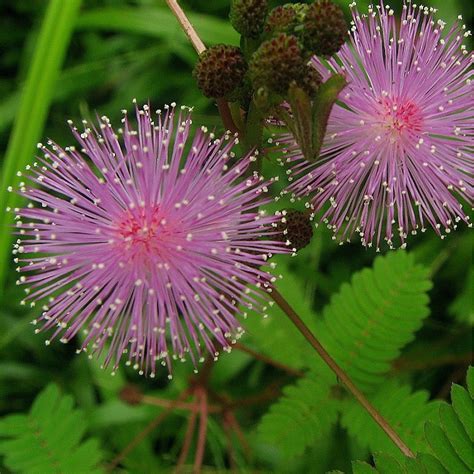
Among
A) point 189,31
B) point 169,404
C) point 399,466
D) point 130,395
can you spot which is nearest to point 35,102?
point 189,31

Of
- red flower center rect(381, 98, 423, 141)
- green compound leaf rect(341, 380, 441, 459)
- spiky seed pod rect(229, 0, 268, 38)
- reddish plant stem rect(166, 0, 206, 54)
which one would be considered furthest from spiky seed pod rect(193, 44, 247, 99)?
green compound leaf rect(341, 380, 441, 459)

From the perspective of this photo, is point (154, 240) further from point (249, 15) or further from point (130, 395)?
point (130, 395)

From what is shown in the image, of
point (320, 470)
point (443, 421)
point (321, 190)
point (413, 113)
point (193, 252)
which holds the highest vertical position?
point (413, 113)

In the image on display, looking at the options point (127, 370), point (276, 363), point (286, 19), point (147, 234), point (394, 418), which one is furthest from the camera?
point (127, 370)

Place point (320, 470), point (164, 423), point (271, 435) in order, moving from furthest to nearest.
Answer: point (164, 423)
point (320, 470)
point (271, 435)

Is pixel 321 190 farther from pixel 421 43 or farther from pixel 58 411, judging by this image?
pixel 58 411

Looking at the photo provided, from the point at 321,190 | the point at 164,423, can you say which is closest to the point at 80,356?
the point at 164,423

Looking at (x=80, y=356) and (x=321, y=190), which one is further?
(x=80, y=356)
